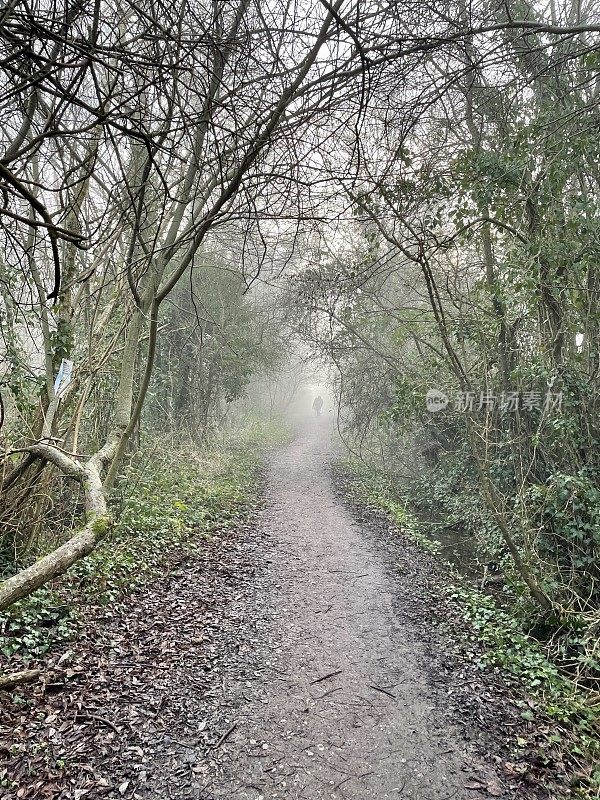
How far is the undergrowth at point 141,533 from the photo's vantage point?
4.09 metres

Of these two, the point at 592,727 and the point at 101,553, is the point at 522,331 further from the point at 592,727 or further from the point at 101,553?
the point at 101,553

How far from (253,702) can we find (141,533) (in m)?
3.14

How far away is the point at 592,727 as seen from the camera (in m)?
3.84

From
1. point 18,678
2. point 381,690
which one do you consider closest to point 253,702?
point 381,690

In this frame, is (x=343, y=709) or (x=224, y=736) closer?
(x=224, y=736)

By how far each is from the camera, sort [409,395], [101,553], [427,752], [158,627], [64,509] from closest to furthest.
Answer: [427,752], [158,627], [101,553], [64,509], [409,395]

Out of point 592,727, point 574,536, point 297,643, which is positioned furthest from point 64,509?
point 574,536

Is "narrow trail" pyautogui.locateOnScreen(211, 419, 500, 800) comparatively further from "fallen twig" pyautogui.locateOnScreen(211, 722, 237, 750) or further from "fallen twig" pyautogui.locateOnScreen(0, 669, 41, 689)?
"fallen twig" pyautogui.locateOnScreen(0, 669, 41, 689)

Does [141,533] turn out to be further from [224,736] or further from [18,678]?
[224,736]

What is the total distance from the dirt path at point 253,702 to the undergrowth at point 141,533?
280 millimetres

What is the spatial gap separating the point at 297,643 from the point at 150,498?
3.73m

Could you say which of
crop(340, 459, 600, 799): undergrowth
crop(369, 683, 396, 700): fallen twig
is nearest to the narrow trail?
crop(369, 683, 396, 700): fallen twig

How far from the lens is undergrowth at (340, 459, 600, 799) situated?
11.6 ft

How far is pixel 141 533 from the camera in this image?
637 centimetres
